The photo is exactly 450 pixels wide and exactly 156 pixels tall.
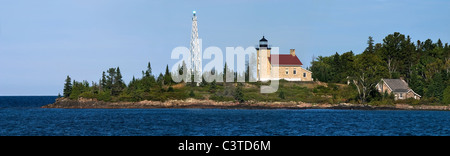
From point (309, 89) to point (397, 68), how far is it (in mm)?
22815

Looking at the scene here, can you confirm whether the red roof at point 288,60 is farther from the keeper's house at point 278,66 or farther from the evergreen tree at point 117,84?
the evergreen tree at point 117,84

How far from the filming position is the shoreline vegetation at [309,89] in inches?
3511

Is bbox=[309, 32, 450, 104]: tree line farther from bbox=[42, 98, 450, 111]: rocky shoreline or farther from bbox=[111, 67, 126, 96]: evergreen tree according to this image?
bbox=[111, 67, 126, 96]: evergreen tree

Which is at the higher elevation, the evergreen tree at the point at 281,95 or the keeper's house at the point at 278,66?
the keeper's house at the point at 278,66

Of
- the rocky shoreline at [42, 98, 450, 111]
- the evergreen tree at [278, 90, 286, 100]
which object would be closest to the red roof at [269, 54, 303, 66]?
the evergreen tree at [278, 90, 286, 100]

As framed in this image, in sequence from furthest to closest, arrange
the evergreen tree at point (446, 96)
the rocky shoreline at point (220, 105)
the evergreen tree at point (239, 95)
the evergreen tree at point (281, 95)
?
the evergreen tree at point (281, 95), the evergreen tree at point (239, 95), the rocky shoreline at point (220, 105), the evergreen tree at point (446, 96)

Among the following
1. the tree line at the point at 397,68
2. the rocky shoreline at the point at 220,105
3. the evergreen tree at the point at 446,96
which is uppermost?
the tree line at the point at 397,68

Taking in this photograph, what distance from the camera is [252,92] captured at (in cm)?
9712

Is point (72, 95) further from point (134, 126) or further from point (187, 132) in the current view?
point (187, 132)

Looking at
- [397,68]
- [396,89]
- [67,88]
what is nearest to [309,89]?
[396,89]

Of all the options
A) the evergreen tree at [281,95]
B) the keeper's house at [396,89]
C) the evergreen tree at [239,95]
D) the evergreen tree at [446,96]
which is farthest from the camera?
the keeper's house at [396,89]

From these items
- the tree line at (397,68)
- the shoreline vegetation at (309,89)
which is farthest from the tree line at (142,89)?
the tree line at (397,68)
